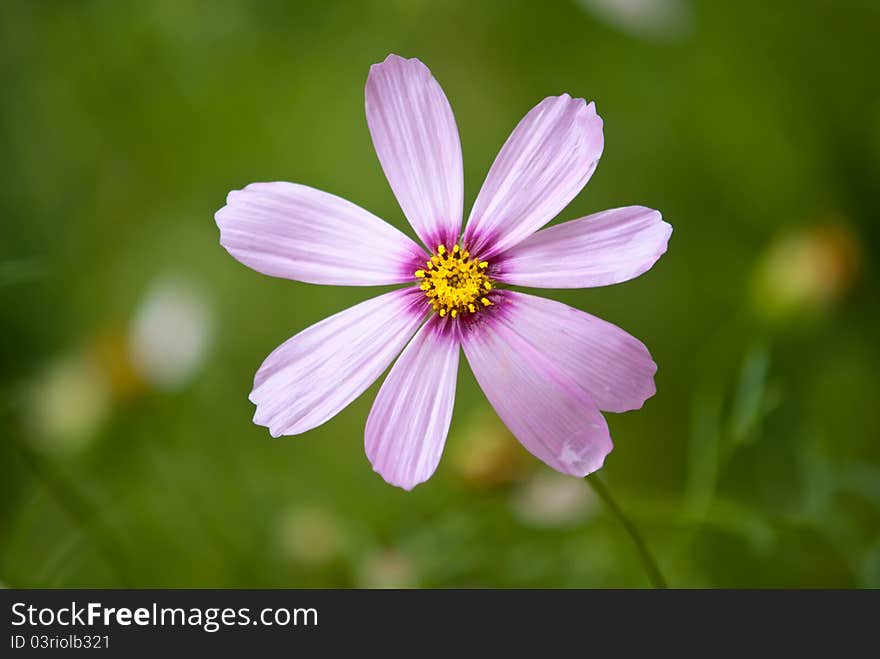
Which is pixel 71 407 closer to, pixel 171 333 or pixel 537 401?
pixel 171 333

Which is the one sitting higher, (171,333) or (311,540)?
(171,333)

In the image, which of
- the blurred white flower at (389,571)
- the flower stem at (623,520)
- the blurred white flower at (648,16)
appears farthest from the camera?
the blurred white flower at (648,16)

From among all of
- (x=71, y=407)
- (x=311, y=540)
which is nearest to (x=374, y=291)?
(x=311, y=540)

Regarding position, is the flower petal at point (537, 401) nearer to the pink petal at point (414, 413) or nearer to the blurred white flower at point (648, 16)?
the pink petal at point (414, 413)

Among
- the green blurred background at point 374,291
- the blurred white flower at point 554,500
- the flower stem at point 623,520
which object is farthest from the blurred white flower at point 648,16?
the flower stem at point 623,520

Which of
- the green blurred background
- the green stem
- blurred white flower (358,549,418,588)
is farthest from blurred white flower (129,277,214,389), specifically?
blurred white flower (358,549,418,588)

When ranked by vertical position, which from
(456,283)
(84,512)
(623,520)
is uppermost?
(84,512)

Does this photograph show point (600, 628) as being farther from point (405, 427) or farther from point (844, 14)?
point (844, 14)
